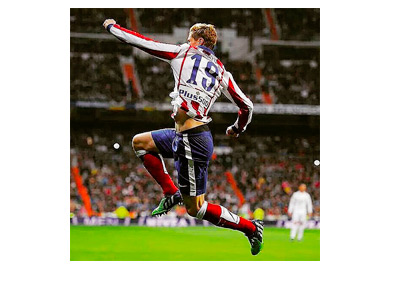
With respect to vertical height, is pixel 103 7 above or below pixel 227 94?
above

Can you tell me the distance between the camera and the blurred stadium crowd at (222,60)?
9.10 meters

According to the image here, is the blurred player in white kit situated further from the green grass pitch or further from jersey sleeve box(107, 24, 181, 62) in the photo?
jersey sleeve box(107, 24, 181, 62)

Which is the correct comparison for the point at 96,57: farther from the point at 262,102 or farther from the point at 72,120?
the point at 262,102

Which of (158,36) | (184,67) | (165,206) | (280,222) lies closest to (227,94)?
(184,67)

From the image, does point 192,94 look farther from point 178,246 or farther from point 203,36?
point 178,246

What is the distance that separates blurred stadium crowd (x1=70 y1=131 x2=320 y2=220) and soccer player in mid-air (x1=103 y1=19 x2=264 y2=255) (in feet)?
5.05

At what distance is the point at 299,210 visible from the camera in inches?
399

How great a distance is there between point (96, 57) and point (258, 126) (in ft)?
8.95

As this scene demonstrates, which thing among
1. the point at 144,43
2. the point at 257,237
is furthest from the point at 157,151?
the point at 257,237

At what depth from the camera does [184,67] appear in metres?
7.36

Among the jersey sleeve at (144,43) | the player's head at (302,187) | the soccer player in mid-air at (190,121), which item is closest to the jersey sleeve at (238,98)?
the soccer player in mid-air at (190,121)

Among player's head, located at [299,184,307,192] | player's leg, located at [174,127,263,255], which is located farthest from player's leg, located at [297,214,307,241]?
player's leg, located at [174,127,263,255]

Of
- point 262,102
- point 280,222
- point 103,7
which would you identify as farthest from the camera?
point 280,222

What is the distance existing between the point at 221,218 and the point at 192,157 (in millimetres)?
815
